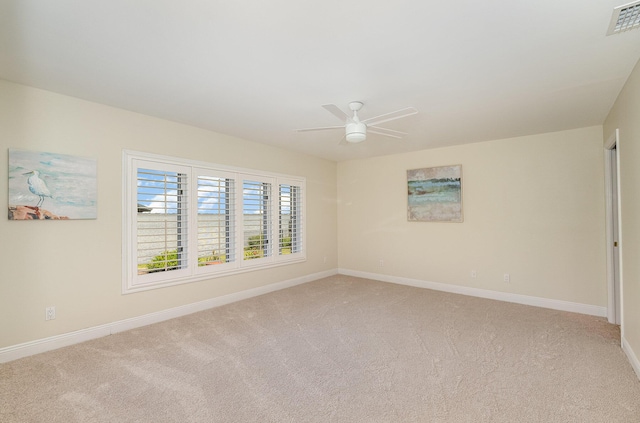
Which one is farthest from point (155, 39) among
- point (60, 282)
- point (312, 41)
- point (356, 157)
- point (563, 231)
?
point (563, 231)

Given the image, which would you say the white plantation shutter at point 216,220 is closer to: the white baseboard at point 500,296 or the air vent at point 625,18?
the white baseboard at point 500,296

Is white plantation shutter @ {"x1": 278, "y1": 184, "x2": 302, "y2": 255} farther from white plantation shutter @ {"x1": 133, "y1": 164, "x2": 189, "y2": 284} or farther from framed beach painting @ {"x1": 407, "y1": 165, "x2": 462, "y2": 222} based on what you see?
framed beach painting @ {"x1": 407, "y1": 165, "x2": 462, "y2": 222}

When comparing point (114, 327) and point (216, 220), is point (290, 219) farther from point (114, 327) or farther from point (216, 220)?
point (114, 327)

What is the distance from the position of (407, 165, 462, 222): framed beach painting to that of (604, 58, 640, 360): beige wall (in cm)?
222

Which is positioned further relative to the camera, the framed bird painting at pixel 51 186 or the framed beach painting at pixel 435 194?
the framed beach painting at pixel 435 194

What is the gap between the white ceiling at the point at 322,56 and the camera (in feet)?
5.92

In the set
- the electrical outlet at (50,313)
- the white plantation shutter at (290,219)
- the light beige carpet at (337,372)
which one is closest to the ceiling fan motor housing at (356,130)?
the light beige carpet at (337,372)

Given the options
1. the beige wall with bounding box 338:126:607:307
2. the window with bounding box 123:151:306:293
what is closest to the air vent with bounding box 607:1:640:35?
the beige wall with bounding box 338:126:607:307

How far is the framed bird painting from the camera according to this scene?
2.78m

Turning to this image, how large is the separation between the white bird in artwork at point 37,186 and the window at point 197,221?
0.70 m

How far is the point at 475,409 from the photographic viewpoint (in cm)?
202

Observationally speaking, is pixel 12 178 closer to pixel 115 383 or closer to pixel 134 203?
pixel 134 203

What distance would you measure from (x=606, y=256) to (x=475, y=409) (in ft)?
11.0

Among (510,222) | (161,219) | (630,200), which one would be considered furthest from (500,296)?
(161,219)
